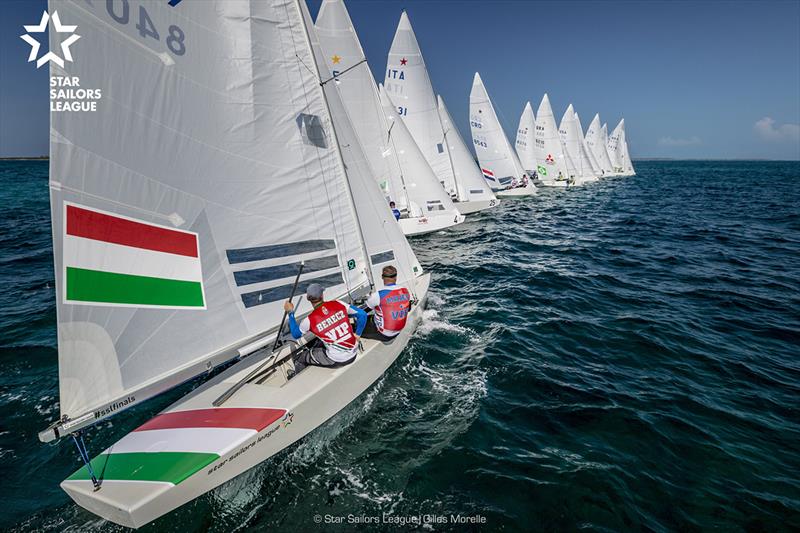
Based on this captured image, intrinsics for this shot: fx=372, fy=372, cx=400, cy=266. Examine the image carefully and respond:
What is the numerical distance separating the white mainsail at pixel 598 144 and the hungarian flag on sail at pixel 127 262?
64.9 meters

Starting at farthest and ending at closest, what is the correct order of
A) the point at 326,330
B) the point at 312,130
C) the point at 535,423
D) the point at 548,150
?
→ 1. the point at 548,150
2. the point at 312,130
3. the point at 535,423
4. the point at 326,330

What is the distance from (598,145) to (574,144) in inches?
694

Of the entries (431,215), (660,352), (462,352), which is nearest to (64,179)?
(462,352)

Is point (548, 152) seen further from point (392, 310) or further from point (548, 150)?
point (392, 310)

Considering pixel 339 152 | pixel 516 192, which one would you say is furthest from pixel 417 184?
pixel 516 192

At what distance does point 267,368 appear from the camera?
16.7ft

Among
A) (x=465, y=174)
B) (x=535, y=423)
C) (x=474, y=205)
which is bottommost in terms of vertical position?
(x=535, y=423)

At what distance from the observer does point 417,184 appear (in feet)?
55.3

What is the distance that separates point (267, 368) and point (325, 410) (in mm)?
1038

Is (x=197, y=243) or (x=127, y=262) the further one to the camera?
(x=197, y=243)

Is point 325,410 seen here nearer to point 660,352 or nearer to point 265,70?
point 265,70

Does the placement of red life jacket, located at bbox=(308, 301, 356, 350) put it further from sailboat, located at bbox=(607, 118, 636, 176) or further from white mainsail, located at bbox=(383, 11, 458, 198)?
sailboat, located at bbox=(607, 118, 636, 176)

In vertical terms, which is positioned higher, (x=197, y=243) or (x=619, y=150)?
(x=619, y=150)

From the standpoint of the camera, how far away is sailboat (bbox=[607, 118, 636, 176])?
2643 inches
